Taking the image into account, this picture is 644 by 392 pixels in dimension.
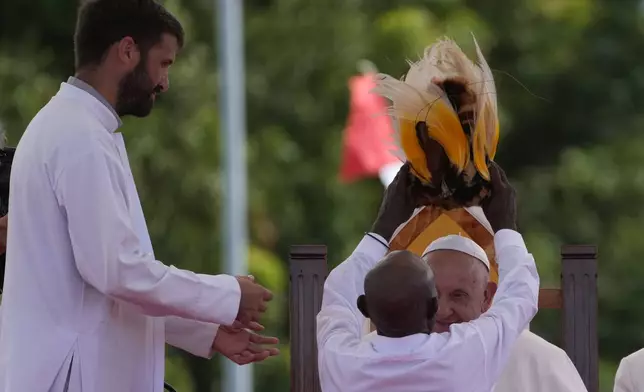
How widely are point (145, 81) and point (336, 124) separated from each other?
713cm

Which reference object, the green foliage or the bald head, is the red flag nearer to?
the green foliage

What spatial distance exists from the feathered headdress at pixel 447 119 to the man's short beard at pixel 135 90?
0.59m

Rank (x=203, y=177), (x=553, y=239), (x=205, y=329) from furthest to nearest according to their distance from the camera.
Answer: (x=553, y=239) < (x=203, y=177) < (x=205, y=329)

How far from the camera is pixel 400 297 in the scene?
2.57 meters

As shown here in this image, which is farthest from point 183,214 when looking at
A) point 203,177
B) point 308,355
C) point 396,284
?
point 396,284

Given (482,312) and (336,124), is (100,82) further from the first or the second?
(336,124)

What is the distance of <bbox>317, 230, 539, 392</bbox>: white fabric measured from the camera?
2.58 m

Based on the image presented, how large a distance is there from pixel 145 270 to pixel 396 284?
58 cm

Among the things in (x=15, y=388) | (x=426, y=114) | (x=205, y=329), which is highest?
Result: (x=426, y=114)

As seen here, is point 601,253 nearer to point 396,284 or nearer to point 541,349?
point 541,349

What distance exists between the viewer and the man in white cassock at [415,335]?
8.45 feet

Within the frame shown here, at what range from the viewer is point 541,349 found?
3430 mm

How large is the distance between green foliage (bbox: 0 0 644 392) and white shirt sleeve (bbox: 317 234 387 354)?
5.83 m

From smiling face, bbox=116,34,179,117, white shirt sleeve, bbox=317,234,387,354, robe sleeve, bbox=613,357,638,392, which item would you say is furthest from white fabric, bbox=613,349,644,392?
smiling face, bbox=116,34,179,117
